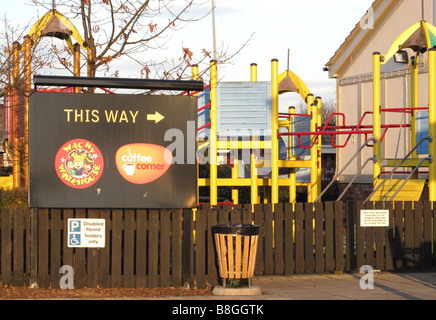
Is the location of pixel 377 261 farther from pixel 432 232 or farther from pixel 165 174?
pixel 165 174

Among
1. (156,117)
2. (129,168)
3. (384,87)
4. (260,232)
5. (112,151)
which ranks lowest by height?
(260,232)

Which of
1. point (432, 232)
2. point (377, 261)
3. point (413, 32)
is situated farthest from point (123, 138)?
point (413, 32)

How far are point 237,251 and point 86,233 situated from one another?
2.42 m

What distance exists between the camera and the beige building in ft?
73.7

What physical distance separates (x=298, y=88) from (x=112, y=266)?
12012 millimetres

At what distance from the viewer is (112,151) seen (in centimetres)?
1070

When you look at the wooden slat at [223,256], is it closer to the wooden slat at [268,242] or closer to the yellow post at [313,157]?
the wooden slat at [268,242]

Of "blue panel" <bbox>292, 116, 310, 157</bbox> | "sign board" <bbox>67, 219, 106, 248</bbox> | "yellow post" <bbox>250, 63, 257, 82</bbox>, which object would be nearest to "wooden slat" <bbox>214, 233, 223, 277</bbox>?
"sign board" <bbox>67, 219, 106, 248</bbox>

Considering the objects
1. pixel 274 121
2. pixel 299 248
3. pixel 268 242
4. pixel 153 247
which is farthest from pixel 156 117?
pixel 274 121

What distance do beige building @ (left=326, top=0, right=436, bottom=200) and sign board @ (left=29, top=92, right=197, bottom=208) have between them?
12.5 metres

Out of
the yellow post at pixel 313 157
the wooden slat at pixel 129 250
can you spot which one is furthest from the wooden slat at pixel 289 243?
the yellow post at pixel 313 157

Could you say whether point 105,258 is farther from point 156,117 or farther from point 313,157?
point 313,157

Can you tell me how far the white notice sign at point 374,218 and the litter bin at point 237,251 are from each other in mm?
3144
